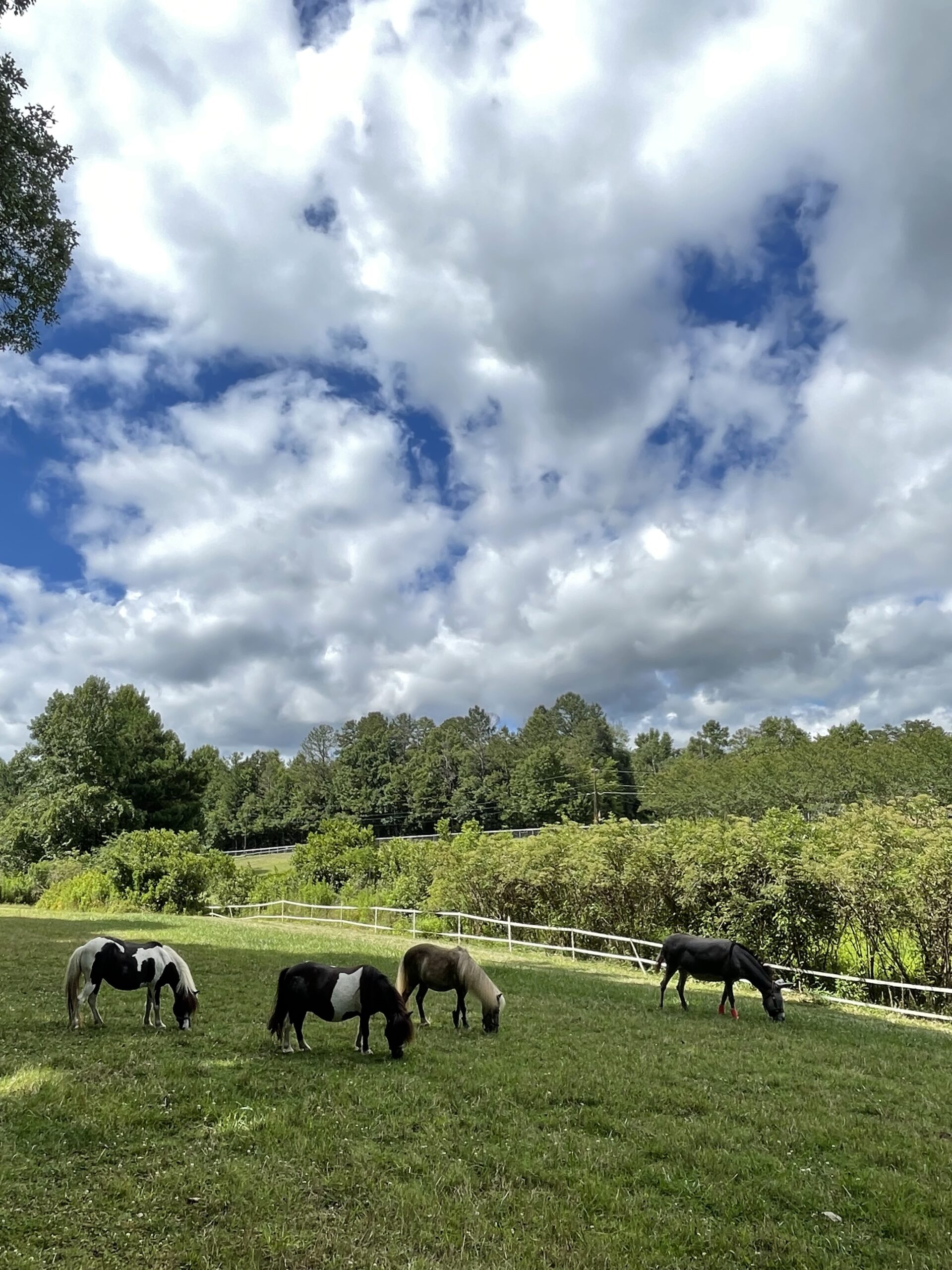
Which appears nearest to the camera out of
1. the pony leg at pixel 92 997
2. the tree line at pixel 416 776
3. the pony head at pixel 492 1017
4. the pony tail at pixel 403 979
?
the pony leg at pixel 92 997

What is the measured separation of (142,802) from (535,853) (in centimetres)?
4048

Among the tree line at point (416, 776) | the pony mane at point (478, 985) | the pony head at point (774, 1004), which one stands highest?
the tree line at point (416, 776)

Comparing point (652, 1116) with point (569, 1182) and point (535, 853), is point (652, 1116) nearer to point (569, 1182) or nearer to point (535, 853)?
point (569, 1182)

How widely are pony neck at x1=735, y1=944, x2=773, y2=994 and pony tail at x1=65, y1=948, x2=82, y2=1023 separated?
412 inches

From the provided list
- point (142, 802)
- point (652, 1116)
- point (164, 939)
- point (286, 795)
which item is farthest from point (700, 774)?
point (652, 1116)

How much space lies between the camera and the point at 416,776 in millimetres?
84250

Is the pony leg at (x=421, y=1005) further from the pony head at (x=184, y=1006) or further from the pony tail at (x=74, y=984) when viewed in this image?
the pony tail at (x=74, y=984)

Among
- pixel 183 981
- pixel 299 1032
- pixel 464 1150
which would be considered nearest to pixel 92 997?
pixel 183 981

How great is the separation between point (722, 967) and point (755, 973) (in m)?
0.55

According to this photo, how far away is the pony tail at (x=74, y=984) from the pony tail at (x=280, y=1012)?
282cm

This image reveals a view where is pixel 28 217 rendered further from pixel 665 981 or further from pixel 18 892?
pixel 18 892

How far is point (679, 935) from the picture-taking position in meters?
13.0

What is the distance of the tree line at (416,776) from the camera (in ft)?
157

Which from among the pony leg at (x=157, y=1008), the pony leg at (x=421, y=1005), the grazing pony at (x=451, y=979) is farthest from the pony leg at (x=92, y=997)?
the pony leg at (x=421, y=1005)
